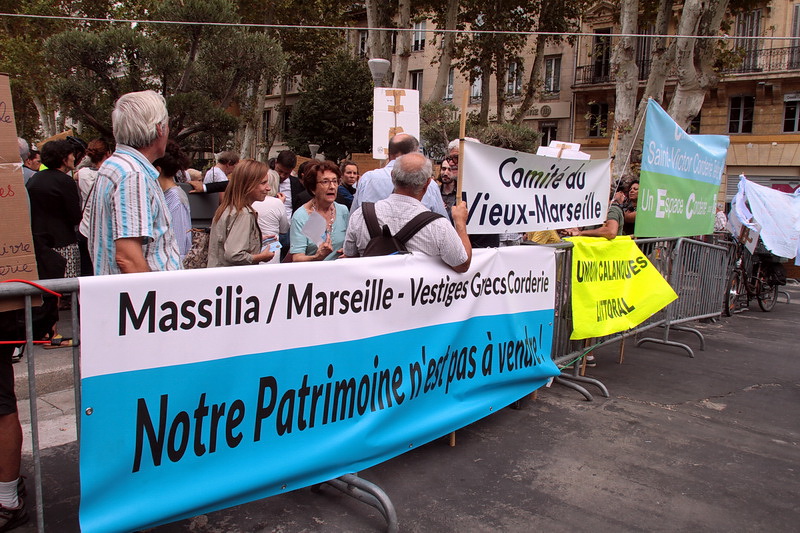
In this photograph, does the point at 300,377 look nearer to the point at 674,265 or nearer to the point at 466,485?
the point at 466,485

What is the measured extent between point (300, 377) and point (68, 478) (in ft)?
5.29

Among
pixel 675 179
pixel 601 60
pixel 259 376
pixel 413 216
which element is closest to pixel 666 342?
pixel 675 179

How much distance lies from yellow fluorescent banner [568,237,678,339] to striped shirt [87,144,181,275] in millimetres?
3215

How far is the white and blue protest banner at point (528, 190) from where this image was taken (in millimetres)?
4348

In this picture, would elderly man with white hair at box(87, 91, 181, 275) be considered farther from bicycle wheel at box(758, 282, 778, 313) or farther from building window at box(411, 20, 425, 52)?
building window at box(411, 20, 425, 52)

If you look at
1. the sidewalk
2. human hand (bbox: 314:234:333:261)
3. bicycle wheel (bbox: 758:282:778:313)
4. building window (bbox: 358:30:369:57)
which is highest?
building window (bbox: 358:30:369:57)

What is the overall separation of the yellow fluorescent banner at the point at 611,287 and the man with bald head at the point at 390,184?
3.74 feet

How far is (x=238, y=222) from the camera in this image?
173 inches

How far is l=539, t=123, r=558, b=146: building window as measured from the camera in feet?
110

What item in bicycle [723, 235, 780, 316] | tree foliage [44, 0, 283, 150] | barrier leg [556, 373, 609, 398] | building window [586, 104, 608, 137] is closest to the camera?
barrier leg [556, 373, 609, 398]

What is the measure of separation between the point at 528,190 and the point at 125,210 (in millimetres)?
2985

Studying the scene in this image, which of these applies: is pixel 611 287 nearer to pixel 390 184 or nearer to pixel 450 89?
pixel 390 184

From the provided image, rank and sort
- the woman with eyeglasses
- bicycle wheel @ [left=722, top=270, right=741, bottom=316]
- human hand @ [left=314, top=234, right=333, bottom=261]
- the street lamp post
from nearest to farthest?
1. human hand @ [left=314, top=234, right=333, bottom=261]
2. the woman with eyeglasses
3. bicycle wheel @ [left=722, top=270, right=741, bottom=316]
4. the street lamp post

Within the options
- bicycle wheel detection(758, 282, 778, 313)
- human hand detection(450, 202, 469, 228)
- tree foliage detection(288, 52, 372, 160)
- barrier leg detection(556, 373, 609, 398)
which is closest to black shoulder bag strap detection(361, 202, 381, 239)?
human hand detection(450, 202, 469, 228)
